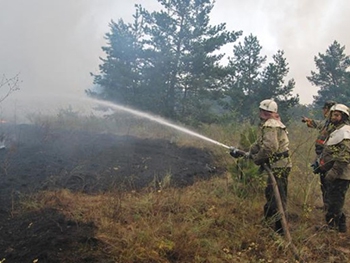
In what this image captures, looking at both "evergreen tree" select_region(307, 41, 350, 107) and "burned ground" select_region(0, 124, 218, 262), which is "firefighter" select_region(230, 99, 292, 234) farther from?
"evergreen tree" select_region(307, 41, 350, 107)

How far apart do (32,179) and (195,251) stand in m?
3.44

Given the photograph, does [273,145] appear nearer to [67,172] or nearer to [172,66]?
[67,172]

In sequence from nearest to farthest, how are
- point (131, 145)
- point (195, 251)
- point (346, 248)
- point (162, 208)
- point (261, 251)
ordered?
point (195, 251) → point (261, 251) → point (346, 248) → point (162, 208) → point (131, 145)

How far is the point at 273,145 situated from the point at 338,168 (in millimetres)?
1080

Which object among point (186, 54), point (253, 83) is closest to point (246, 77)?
point (253, 83)

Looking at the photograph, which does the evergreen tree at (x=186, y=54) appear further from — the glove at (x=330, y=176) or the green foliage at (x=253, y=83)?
the glove at (x=330, y=176)

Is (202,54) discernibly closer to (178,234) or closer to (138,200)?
(138,200)

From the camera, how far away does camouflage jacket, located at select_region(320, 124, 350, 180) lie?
14.9 feet

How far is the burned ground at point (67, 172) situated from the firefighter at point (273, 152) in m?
1.77

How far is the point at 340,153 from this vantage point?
4527mm

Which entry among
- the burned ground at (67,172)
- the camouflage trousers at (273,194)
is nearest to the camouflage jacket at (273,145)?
the camouflage trousers at (273,194)

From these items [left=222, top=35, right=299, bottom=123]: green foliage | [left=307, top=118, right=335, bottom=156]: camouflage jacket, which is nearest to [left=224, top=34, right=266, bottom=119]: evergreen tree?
[left=222, top=35, right=299, bottom=123]: green foliage

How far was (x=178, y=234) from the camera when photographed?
147 inches

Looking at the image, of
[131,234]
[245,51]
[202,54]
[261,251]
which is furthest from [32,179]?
[245,51]
